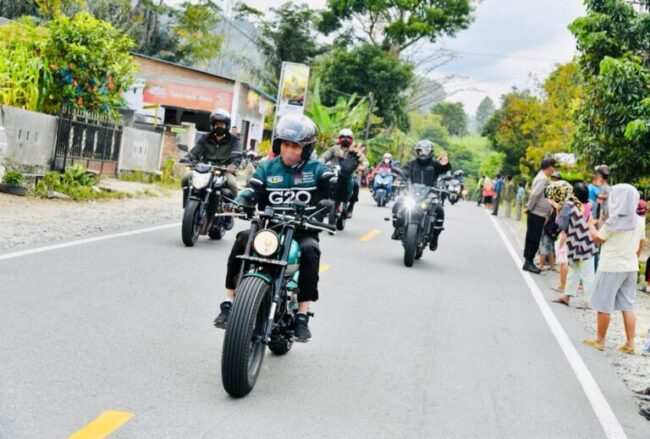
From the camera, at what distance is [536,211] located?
1443 cm

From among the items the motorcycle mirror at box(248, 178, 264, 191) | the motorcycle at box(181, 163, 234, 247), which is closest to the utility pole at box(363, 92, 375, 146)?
the motorcycle at box(181, 163, 234, 247)

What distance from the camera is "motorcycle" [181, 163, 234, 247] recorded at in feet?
39.1

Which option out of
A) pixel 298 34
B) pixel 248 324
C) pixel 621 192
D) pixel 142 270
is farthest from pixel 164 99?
pixel 248 324

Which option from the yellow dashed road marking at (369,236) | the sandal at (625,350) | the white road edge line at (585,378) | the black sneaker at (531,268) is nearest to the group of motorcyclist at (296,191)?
the white road edge line at (585,378)

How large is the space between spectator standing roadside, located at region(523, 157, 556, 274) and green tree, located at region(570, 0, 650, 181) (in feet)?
5.23

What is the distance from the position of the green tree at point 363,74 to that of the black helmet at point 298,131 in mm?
47465

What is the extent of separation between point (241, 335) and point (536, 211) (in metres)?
10.1

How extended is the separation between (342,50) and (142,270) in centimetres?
4669

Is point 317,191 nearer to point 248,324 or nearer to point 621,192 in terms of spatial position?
point 248,324

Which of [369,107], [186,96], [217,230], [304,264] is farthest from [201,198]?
[369,107]

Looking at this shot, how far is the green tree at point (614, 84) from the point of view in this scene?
47.5 ft

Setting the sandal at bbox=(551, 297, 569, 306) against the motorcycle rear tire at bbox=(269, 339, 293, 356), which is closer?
the motorcycle rear tire at bbox=(269, 339, 293, 356)

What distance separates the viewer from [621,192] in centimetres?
846

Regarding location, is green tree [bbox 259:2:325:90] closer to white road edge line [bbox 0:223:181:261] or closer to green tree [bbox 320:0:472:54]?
green tree [bbox 320:0:472:54]
